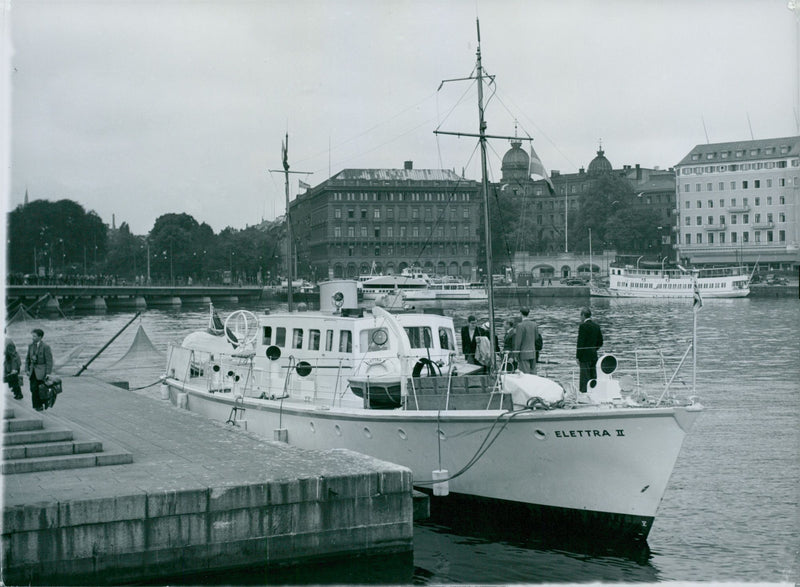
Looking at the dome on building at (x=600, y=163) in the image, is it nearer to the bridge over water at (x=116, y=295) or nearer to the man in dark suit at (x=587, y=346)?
the bridge over water at (x=116, y=295)

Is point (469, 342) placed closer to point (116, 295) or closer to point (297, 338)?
point (297, 338)

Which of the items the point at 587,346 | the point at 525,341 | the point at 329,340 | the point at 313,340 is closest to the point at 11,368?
the point at 313,340

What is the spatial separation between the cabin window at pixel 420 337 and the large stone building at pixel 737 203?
124 meters

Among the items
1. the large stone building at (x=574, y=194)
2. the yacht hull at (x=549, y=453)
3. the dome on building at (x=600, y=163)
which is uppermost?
the dome on building at (x=600, y=163)

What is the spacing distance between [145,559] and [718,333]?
58.1m

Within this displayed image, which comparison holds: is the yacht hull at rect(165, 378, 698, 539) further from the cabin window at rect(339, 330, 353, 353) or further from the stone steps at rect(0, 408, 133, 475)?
the stone steps at rect(0, 408, 133, 475)

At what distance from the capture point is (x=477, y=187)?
163375 millimetres

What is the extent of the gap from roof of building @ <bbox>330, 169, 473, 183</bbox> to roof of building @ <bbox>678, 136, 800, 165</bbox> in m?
36.8

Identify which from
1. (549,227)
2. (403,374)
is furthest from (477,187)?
(403,374)

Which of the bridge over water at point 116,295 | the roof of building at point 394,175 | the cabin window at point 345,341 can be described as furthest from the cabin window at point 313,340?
the roof of building at point 394,175

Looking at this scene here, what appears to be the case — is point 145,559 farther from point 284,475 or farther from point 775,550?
point 775,550

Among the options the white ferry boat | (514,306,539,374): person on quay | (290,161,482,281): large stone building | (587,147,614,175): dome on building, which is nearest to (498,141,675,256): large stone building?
(587,147,614,175): dome on building

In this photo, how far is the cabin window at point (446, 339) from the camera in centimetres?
2320

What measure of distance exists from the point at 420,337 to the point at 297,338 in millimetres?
3109
